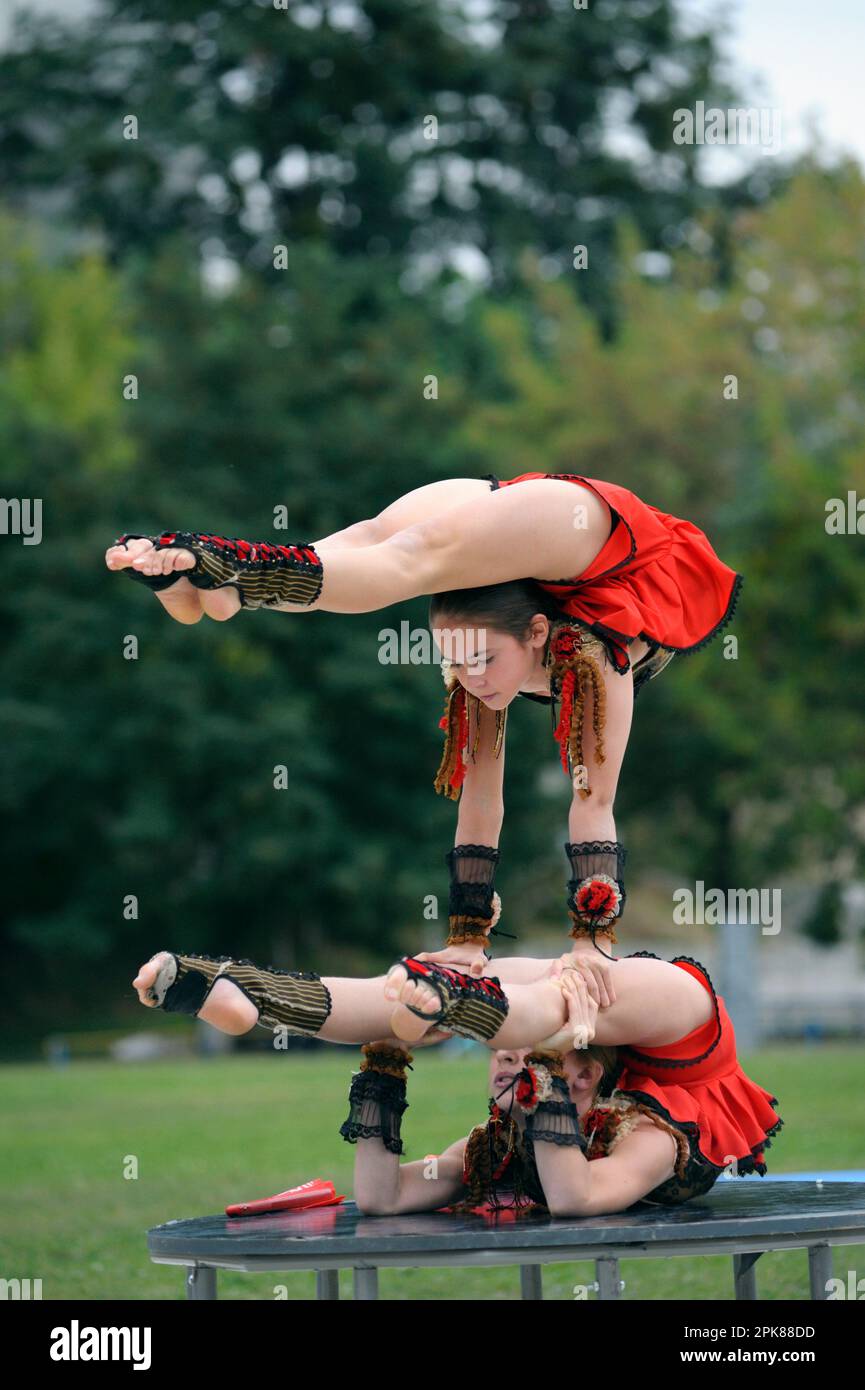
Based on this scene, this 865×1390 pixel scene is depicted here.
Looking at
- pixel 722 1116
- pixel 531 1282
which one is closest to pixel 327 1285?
pixel 531 1282

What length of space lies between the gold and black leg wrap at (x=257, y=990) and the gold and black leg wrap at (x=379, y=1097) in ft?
1.16

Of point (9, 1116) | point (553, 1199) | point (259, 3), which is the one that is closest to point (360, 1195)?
point (553, 1199)

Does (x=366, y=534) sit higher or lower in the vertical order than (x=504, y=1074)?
higher

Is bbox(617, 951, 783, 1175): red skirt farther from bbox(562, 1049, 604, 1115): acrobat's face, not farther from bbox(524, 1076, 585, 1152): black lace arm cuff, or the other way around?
bbox(524, 1076, 585, 1152): black lace arm cuff

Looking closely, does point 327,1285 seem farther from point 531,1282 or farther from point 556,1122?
point 556,1122

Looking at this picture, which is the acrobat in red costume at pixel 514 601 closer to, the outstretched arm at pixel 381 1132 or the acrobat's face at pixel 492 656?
the acrobat's face at pixel 492 656

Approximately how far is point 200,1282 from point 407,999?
0.91 metres

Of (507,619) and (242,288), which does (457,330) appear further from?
(507,619)

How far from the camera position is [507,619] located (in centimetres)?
478

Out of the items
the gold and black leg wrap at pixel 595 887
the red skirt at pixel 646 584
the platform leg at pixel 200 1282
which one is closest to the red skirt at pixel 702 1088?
the gold and black leg wrap at pixel 595 887

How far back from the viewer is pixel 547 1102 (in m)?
4.31

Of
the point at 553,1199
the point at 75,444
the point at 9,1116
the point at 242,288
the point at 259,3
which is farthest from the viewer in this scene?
the point at 259,3

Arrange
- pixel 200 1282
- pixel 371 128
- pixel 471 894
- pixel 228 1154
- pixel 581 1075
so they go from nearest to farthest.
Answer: pixel 200 1282
pixel 581 1075
pixel 471 894
pixel 228 1154
pixel 371 128

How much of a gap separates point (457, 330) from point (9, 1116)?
16951mm
